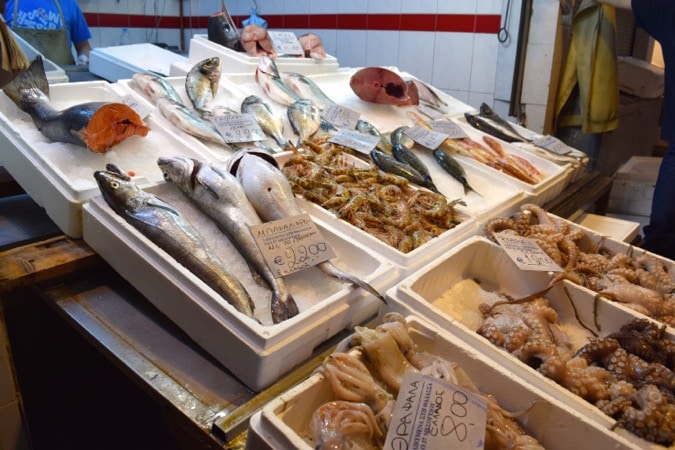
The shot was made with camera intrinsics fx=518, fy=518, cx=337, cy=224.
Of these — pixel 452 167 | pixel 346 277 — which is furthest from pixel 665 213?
Result: pixel 346 277

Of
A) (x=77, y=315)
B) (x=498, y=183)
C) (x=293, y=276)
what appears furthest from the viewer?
(x=498, y=183)

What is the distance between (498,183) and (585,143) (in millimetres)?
3568

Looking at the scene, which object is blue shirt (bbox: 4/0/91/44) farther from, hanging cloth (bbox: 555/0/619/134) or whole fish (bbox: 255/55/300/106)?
hanging cloth (bbox: 555/0/619/134)

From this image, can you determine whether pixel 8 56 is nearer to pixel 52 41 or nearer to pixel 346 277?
pixel 346 277

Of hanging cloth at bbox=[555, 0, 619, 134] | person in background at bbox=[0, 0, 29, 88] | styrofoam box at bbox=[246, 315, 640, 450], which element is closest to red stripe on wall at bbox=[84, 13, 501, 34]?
hanging cloth at bbox=[555, 0, 619, 134]

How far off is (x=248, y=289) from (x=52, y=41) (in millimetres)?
5793

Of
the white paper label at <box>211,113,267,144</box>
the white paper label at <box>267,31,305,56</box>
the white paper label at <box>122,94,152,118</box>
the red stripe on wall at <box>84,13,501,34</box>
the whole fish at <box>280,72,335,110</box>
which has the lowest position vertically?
the white paper label at <box>211,113,267,144</box>

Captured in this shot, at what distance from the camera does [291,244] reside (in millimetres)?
1951

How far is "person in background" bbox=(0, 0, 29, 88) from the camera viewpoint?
1.41 metres

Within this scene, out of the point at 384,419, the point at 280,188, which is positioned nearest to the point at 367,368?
the point at 384,419

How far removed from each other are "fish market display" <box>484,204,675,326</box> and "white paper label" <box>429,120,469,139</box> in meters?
1.18

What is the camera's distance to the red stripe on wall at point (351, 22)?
659 cm

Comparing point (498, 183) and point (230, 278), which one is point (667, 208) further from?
point (230, 278)

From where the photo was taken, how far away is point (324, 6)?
802cm
